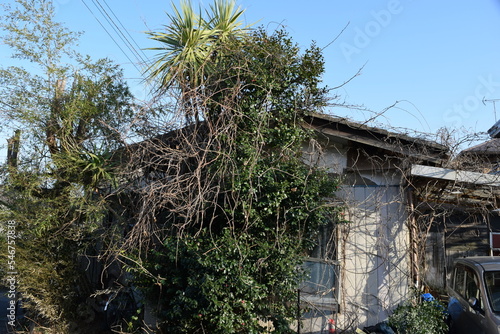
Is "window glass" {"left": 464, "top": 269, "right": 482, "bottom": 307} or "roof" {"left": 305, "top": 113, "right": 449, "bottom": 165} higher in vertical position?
"roof" {"left": 305, "top": 113, "right": 449, "bottom": 165}

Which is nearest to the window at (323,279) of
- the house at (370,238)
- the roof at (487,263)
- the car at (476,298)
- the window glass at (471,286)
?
the house at (370,238)

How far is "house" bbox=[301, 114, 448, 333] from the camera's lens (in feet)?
25.4

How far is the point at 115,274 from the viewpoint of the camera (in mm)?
9195

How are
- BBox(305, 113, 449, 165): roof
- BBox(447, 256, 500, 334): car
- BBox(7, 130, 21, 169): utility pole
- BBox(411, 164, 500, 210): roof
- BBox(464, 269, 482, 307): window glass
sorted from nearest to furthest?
BBox(447, 256, 500, 334): car
BBox(464, 269, 482, 307): window glass
BBox(411, 164, 500, 210): roof
BBox(305, 113, 449, 165): roof
BBox(7, 130, 21, 169): utility pole

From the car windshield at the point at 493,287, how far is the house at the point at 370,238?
158cm

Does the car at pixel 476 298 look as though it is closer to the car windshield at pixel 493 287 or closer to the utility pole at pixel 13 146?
the car windshield at pixel 493 287

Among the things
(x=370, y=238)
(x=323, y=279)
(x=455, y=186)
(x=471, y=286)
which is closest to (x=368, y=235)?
(x=370, y=238)

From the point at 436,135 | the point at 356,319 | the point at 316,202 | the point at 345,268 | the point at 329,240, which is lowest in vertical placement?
the point at 356,319

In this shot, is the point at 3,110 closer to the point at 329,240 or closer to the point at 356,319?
the point at 329,240

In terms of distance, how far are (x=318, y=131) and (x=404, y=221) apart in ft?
7.96

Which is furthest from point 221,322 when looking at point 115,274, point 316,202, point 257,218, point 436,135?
point 436,135

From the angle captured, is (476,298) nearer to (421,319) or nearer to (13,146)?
(421,319)

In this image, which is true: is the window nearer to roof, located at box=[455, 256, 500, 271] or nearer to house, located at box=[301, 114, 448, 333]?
house, located at box=[301, 114, 448, 333]

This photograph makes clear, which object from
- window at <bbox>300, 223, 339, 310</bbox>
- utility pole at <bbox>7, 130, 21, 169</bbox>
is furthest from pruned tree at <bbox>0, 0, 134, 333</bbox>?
window at <bbox>300, 223, 339, 310</bbox>
